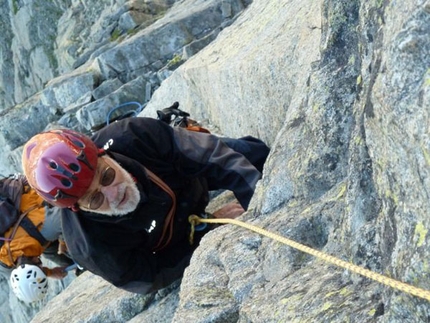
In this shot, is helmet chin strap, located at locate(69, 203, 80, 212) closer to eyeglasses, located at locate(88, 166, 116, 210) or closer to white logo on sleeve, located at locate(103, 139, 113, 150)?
eyeglasses, located at locate(88, 166, 116, 210)

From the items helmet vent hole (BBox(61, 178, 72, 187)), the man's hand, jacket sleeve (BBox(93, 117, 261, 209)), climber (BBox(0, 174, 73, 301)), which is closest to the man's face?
helmet vent hole (BBox(61, 178, 72, 187))

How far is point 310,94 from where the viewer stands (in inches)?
252

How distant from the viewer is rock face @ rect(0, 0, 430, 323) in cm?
367

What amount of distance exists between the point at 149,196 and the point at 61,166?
4.22ft

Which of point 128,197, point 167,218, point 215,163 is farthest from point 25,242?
point 215,163

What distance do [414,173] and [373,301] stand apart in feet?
3.39

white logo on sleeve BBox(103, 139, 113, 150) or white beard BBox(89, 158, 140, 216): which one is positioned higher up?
white logo on sleeve BBox(103, 139, 113, 150)

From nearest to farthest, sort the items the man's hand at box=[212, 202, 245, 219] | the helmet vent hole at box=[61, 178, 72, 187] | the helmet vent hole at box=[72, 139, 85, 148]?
1. the helmet vent hole at box=[61, 178, 72, 187]
2. the helmet vent hole at box=[72, 139, 85, 148]
3. the man's hand at box=[212, 202, 245, 219]

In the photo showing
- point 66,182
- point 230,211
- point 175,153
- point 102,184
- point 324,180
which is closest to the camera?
point 324,180

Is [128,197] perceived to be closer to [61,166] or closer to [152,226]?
[152,226]

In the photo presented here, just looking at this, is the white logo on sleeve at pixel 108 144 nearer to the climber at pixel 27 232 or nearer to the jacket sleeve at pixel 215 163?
the jacket sleeve at pixel 215 163

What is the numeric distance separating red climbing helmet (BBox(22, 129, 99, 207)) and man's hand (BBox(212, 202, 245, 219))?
2.26m

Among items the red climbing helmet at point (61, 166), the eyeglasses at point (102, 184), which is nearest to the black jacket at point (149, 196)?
the eyeglasses at point (102, 184)

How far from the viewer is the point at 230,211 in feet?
30.9
